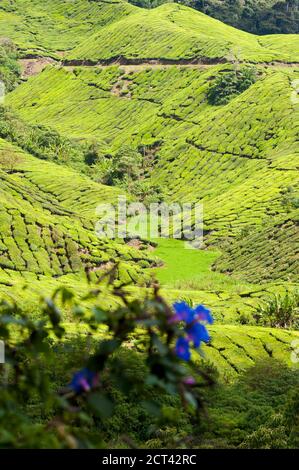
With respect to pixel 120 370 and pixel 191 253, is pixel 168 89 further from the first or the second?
pixel 120 370

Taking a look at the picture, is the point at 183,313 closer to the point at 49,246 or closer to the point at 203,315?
the point at 203,315

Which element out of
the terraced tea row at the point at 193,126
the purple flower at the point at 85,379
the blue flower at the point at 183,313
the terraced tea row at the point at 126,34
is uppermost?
the blue flower at the point at 183,313

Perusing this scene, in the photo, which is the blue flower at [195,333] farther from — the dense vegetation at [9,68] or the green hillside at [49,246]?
the dense vegetation at [9,68]

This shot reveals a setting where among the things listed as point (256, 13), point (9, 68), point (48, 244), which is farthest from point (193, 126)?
point (256, 13)

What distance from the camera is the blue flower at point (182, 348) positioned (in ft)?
10.2

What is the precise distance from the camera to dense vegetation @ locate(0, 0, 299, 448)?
327 cm

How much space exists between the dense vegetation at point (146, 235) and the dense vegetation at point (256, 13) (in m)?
23.4

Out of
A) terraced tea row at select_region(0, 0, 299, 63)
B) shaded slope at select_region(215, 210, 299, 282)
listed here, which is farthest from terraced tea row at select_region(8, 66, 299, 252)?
terraced tea row at select_region(0, 0, 299, 63)

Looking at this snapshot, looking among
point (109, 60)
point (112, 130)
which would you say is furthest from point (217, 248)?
point (109, 60)

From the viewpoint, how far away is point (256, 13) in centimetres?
18600

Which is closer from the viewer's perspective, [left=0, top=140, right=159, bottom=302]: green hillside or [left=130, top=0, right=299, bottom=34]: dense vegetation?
[left=0, top=140, right=159, bottom=302]: green hillside

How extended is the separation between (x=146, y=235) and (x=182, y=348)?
74.0 meters

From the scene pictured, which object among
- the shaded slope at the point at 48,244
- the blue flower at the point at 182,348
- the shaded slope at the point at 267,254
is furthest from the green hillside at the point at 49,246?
the blue flower at the point at 182,348

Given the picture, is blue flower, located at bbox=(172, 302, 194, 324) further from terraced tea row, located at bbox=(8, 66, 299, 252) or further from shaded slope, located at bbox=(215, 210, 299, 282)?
terraced tea row, located at bbox=(8, 66, 299, 252)
